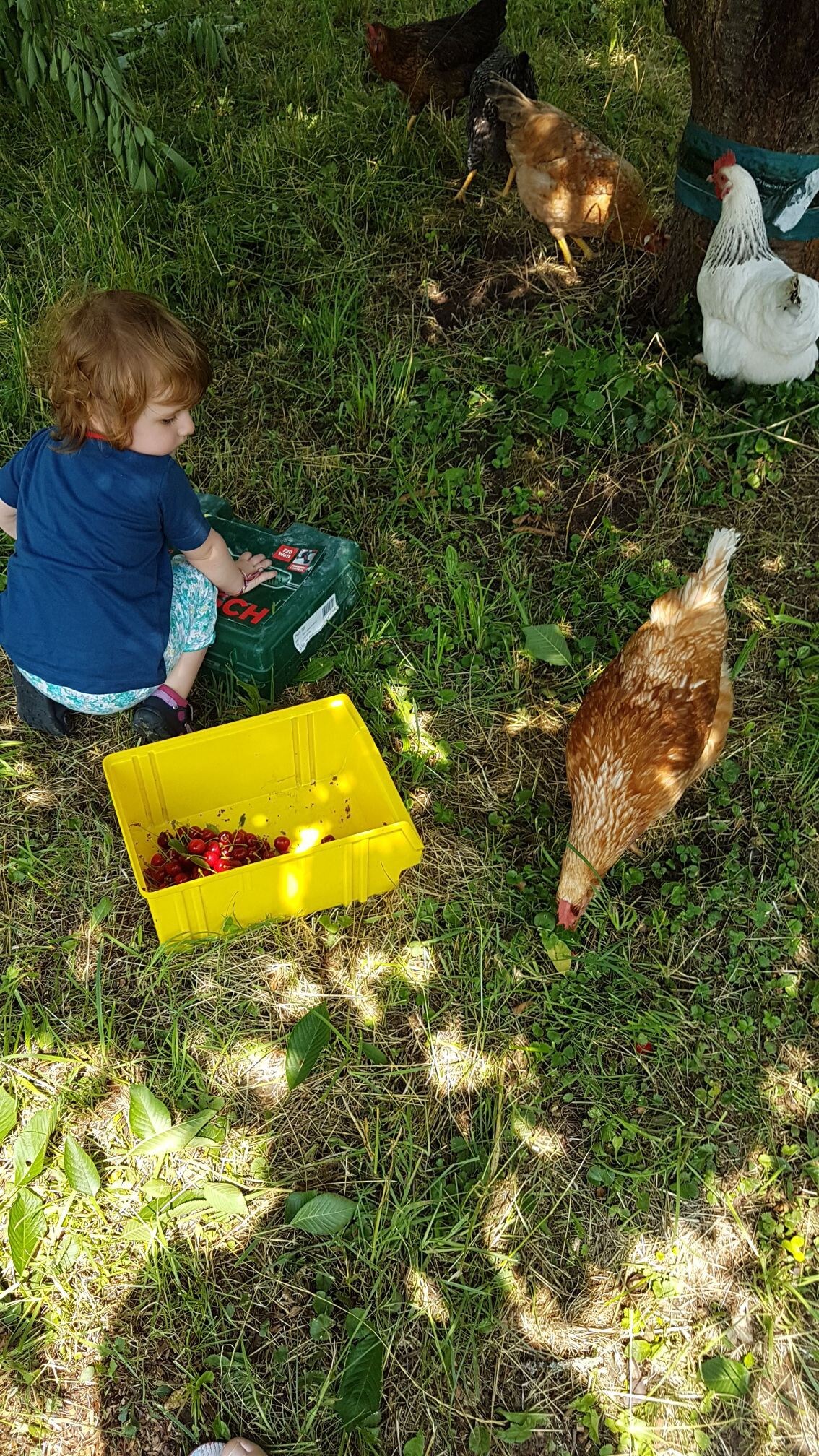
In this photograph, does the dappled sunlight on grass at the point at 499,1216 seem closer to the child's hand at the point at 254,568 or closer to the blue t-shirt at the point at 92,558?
the blue t-shirt at the point at 92,558

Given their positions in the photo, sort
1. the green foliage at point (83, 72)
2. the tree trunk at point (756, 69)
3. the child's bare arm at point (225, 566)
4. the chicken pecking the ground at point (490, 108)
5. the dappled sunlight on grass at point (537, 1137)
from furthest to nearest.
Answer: the chicken pecking the ground at point (490, 108) → the green foliage at point (83, 72) → the tree trunk at point (756, 69) → the child's bare arm at point (225, 566) → the dappled sunlight on grass at point (537, 1137)

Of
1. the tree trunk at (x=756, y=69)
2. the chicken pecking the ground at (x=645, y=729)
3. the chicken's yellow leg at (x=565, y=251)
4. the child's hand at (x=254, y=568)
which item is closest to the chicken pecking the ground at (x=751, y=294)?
the tree trunk at (x=756, y=69)

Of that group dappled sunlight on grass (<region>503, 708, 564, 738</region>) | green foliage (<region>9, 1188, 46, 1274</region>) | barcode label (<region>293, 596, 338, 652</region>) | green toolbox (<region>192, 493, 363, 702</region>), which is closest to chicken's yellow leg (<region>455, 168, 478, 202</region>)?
green toolbox (<region>192, 493, 363, 702</region>)

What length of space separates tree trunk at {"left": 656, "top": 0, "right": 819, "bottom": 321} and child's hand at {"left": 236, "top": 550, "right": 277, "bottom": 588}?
2.11 m

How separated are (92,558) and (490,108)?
2787mm

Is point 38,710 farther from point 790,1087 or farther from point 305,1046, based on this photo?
point 790,1087

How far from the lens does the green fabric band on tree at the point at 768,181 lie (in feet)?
10.1

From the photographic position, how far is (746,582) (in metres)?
3.31

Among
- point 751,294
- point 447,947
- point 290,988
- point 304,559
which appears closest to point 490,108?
point 751,294

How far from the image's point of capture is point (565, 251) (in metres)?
3.85

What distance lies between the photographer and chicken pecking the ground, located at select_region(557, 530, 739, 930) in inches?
94.7

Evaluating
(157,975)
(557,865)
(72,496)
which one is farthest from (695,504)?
(157,975)

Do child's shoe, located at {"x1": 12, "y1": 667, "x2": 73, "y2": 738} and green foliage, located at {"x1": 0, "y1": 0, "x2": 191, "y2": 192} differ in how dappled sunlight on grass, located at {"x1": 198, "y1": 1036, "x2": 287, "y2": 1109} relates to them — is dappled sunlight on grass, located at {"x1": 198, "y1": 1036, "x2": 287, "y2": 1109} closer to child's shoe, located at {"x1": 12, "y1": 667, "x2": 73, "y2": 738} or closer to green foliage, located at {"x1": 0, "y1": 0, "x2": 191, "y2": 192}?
child's shoe, located at {"x1": 12, "y1": 667, "x2": 73, "y2": 738}

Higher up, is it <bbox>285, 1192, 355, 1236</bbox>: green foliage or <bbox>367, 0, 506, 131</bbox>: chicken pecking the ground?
<bbox>367, 0, 506, 131</bbox>: chicken pecking the ground
